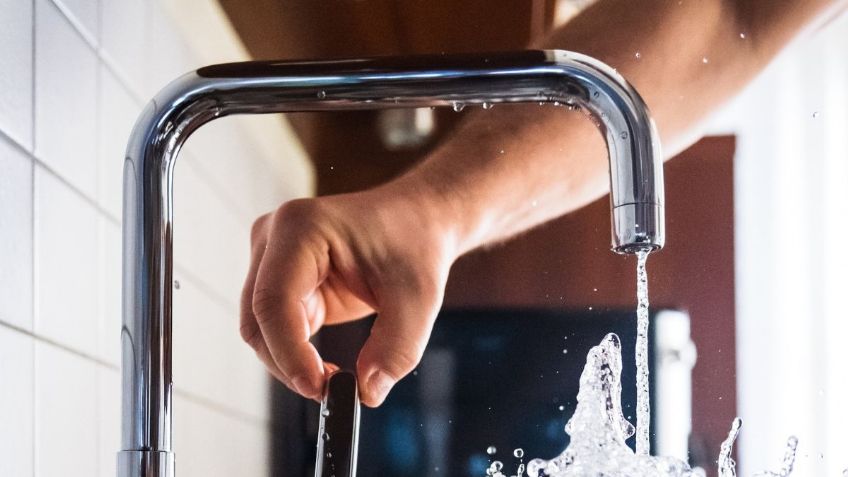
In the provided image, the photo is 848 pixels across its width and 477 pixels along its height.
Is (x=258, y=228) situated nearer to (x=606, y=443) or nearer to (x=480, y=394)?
(x=480, y=394)

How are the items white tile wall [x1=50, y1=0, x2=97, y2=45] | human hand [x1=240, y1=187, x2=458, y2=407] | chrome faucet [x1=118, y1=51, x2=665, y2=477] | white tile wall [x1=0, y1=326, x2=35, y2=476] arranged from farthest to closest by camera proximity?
human hand [x1=240, y1=187, x2=458, y2=407] < white tile wall [x1=50, y1=0, x2=97, y2=45] < white tile wall [x1=0, y1=326, x2=35, y2=476] < chrome faucet [x1=118, y1=51, x2=665, y2=477]

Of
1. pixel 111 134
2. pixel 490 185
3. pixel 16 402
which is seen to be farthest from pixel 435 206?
pixel 16 402

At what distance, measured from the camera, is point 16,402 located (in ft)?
1.98

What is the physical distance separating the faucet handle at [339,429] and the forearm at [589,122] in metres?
0.24

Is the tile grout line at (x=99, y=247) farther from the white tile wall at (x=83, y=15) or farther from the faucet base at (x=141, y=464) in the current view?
the faucet base at (x=141, y=464)

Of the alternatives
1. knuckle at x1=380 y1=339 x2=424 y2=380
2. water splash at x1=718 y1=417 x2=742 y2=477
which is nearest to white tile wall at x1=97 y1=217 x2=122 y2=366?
knuckle at x1=380 y1=339 x2=424 y2=380

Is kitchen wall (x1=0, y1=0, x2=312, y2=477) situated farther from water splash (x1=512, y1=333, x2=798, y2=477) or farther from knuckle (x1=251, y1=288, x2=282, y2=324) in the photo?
water splash (x1=512, y1=333, x2=798, y2=477)

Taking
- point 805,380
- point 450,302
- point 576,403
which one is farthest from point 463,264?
point 805,380

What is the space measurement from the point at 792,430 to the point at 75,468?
1.86 feet

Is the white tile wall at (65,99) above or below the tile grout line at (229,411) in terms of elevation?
above

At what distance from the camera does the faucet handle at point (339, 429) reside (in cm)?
65

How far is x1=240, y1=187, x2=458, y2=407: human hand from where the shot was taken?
814 millimetres

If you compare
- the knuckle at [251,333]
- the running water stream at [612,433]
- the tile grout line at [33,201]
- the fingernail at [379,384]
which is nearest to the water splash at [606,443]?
the running water stream at [612,433]

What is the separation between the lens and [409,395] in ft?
2.86
